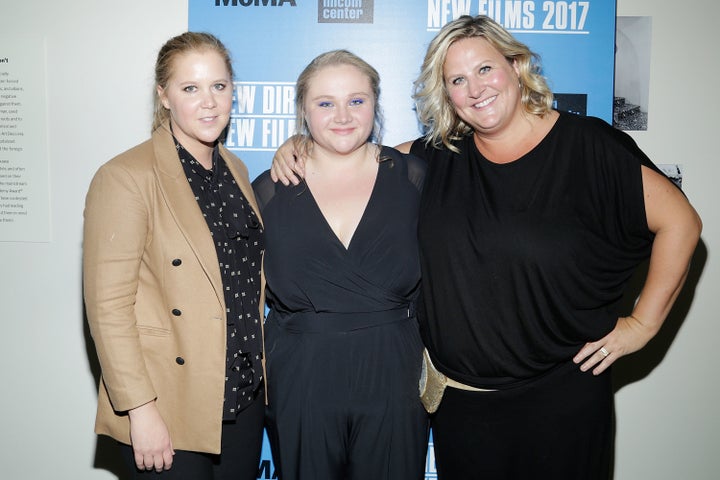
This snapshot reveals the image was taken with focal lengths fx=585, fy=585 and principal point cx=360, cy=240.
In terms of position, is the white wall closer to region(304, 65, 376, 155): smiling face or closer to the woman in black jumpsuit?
region(304, 65, 376, 155): smiling face

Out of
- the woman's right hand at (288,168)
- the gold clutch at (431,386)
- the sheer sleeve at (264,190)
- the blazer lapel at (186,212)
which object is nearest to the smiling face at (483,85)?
the woman's right hand at (288,168)

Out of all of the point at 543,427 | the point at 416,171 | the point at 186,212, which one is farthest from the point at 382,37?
the point at 543,427

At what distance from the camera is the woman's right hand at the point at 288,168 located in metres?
2.01

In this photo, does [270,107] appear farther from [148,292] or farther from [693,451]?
[693,451]

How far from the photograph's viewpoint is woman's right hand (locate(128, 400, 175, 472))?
1.62m

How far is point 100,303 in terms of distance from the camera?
156cm

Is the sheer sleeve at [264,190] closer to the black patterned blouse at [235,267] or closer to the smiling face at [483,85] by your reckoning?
the black patterned blouse at [235,267]

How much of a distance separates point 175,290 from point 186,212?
0.22 m

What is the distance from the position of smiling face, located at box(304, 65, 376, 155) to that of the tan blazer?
49 cm

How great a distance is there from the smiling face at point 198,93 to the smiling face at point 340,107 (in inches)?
12.5

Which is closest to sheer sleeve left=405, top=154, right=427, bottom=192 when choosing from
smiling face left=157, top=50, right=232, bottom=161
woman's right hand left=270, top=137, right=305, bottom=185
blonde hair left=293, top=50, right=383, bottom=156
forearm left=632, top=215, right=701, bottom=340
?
blonde hair left=293, top=50, right=383, bottom=156

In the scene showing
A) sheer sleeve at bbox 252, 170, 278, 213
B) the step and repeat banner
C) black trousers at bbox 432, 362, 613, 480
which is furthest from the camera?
the step and repeat banner

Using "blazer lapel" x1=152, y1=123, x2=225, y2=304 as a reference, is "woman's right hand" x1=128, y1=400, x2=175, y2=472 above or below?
below

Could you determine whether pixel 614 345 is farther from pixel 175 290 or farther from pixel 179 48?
pixel 179 48
